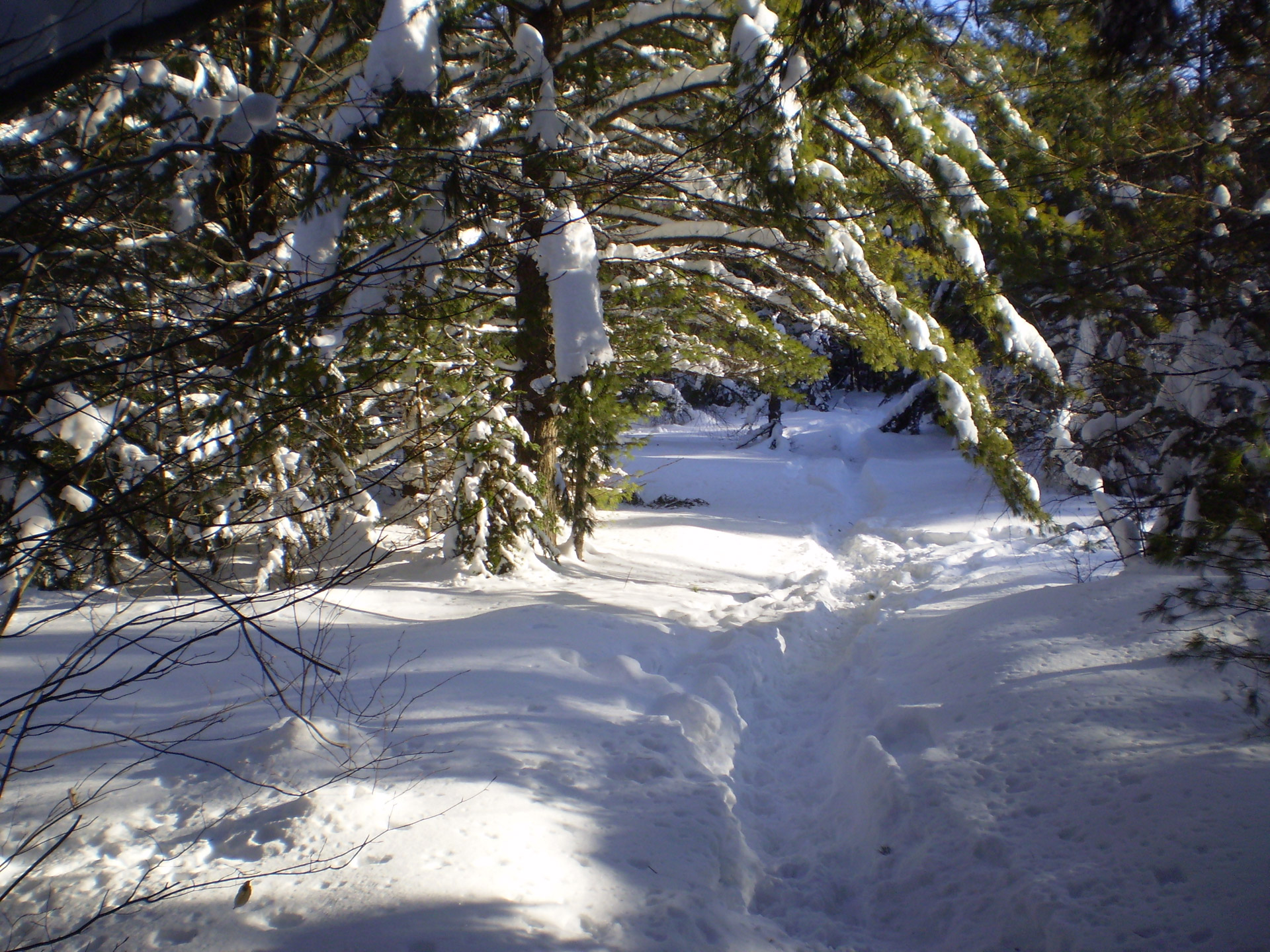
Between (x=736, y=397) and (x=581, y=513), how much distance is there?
1547 cm

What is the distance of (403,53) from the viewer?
142 inches

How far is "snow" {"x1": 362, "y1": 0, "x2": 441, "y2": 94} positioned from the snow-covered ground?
336 cm

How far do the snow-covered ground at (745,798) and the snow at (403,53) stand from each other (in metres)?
3.36

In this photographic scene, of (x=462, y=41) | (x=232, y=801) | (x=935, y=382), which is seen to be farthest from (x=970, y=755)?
(x=462, y=41)

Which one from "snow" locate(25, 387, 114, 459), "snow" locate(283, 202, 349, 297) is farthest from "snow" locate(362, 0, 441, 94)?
"snow" locate(25, 387, 114, 459)

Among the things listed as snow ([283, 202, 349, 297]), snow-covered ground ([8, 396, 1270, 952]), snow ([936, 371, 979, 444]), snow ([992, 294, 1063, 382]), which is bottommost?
snow-covered ground ([8, 396, 1270, 952])

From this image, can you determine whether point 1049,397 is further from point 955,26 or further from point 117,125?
point 117,125

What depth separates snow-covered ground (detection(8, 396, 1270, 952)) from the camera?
8.16 feet

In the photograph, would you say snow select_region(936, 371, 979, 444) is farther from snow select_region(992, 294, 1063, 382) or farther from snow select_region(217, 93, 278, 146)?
snow select_region(217, 93, 278, 146)

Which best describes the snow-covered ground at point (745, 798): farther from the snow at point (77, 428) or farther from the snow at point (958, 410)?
the snow at point (77, 428)

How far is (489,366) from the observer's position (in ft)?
22.3

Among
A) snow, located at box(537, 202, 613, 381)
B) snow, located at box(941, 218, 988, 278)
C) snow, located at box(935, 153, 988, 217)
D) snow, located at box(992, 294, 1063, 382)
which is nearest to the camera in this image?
snow, located at box(935, 153, 988, 217)

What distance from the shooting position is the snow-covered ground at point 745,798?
249cm

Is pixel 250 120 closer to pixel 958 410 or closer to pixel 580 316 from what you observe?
Answer: pixel 580 316
